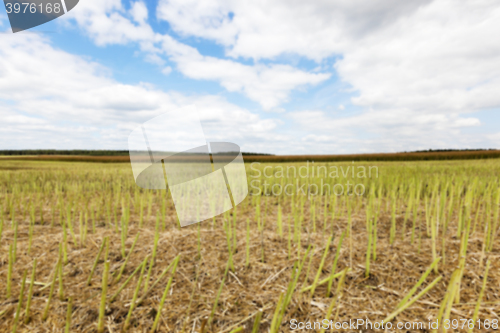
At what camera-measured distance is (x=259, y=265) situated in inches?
76.7

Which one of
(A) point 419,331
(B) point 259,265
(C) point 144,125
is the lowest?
(A) point 419,331

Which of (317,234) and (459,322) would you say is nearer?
(459,322)

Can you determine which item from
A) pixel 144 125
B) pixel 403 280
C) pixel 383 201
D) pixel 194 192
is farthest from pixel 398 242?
pixel 194 192

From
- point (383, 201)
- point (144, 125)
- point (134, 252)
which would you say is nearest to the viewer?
point (134, 252)

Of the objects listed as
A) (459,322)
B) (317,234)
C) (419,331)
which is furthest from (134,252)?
(459,322)

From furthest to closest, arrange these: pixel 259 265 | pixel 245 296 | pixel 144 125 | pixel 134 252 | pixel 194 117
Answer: pixel 194 117 < pixel 144 125 < pixel 134 252 < pixel 259 265 < pixel 245 296

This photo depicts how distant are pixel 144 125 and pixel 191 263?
1.37m

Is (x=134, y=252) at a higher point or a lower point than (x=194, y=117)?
lower

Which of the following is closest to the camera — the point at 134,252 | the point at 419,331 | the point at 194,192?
the point at 419,331

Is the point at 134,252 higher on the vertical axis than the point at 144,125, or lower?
lower

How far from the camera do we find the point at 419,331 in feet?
4.65

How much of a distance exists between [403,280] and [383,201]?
7.83ft

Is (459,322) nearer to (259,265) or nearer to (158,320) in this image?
(259,265)

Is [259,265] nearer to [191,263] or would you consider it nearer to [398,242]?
[191,263]
